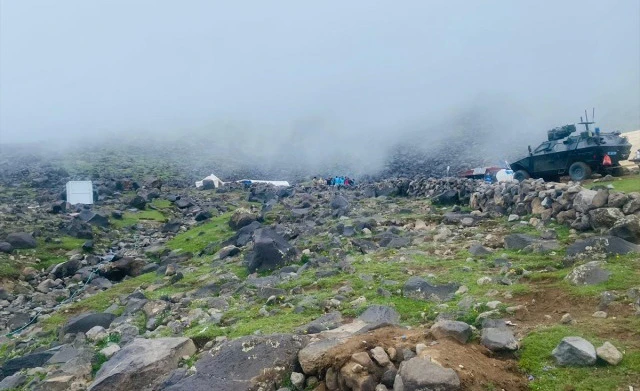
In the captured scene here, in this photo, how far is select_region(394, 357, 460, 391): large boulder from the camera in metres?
4.71

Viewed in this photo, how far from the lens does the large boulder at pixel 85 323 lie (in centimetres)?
921

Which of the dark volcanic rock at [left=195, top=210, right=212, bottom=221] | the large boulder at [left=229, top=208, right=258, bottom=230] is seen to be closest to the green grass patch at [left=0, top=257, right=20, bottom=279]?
the large boulder at [left=229, top=208, right=258, bottom=230]

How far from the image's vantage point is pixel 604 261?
8500 mm

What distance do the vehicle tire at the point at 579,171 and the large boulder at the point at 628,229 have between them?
42.6 ft

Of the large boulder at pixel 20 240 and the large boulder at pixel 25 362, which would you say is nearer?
the large boulder at pixel 25 362

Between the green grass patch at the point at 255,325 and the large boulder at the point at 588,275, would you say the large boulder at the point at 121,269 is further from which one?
the large boulder at the point at 588,275

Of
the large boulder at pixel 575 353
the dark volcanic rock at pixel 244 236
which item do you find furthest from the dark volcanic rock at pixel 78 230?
the large boulder at pixel 575 353

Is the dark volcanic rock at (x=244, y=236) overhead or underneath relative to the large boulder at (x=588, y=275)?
underneath

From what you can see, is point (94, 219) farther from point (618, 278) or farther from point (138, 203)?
point (618, 278)

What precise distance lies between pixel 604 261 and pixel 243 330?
6020 millimetres

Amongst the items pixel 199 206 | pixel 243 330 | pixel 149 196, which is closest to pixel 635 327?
pixel 243 330

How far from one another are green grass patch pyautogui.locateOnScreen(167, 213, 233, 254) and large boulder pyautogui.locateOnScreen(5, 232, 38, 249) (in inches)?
192

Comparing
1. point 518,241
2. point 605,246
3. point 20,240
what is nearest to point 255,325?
point 605,246

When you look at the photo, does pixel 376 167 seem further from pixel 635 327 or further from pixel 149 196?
pixel 635 327
